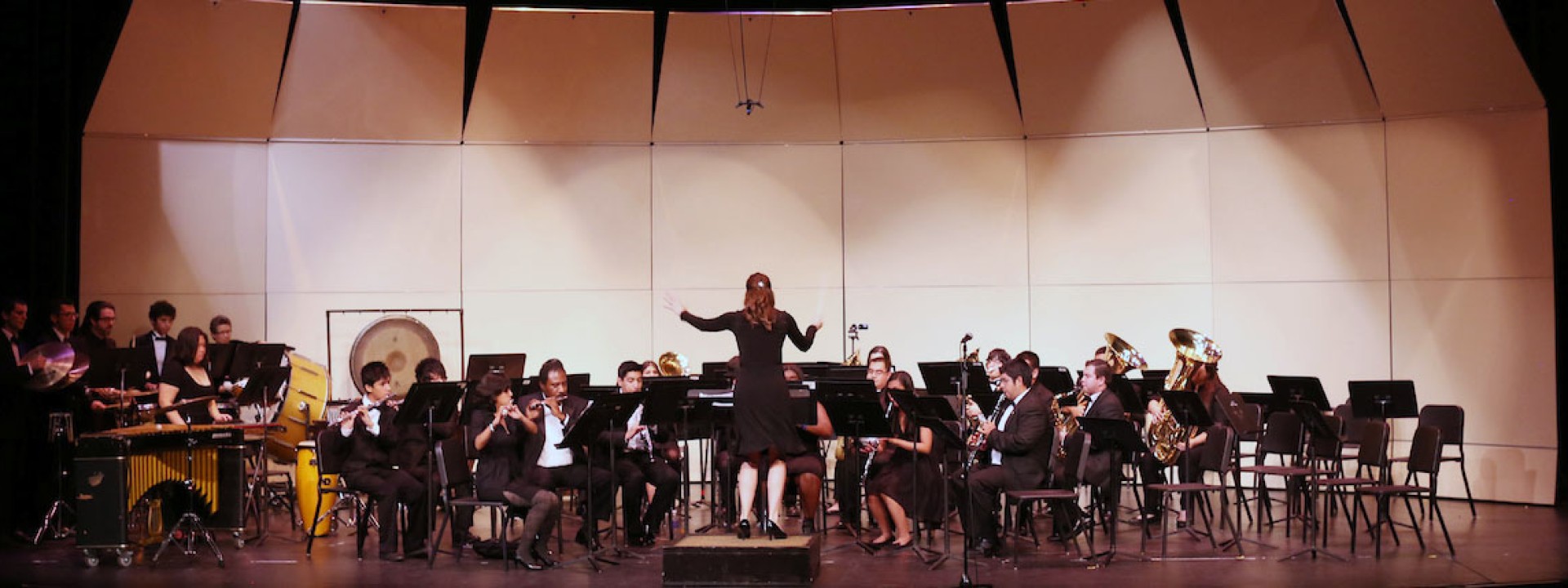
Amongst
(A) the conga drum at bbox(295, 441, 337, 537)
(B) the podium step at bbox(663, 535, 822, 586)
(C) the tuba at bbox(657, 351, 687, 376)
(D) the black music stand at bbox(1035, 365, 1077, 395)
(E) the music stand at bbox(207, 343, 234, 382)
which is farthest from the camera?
(C) the tuba at bbox(657, 351, 687, 376)

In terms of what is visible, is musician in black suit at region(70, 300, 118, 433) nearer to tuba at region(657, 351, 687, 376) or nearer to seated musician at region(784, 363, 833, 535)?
tuba at region(657, 351, 687, 376)

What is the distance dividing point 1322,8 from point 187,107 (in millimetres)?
9565

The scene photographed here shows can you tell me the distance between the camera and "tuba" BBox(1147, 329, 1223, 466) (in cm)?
916

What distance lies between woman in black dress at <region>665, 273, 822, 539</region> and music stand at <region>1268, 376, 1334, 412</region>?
150 inches

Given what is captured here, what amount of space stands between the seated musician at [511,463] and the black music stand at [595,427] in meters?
0.20

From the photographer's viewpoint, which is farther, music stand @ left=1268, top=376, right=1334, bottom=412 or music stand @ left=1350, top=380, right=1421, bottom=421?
music stand @ left=1350, top=380, right=1421, bottom=421

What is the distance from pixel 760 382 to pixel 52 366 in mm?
4398

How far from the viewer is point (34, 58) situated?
10.3 m

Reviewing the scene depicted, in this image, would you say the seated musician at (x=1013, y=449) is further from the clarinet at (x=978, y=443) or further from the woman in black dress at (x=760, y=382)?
the woman in black dress at (x=760, y=382)

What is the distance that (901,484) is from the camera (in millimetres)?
8344

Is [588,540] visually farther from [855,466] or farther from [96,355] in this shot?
[96,355]

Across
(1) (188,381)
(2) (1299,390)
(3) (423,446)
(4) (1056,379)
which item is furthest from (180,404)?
(2) (1299,390)

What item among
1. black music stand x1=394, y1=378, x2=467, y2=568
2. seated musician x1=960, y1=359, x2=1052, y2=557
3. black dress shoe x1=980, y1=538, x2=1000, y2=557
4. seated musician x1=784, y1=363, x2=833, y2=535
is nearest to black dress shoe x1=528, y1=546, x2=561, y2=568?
black music stand x1=394, y1=378, x2=467, y2=568

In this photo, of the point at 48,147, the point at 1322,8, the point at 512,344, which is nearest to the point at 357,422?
the point at 512,344
